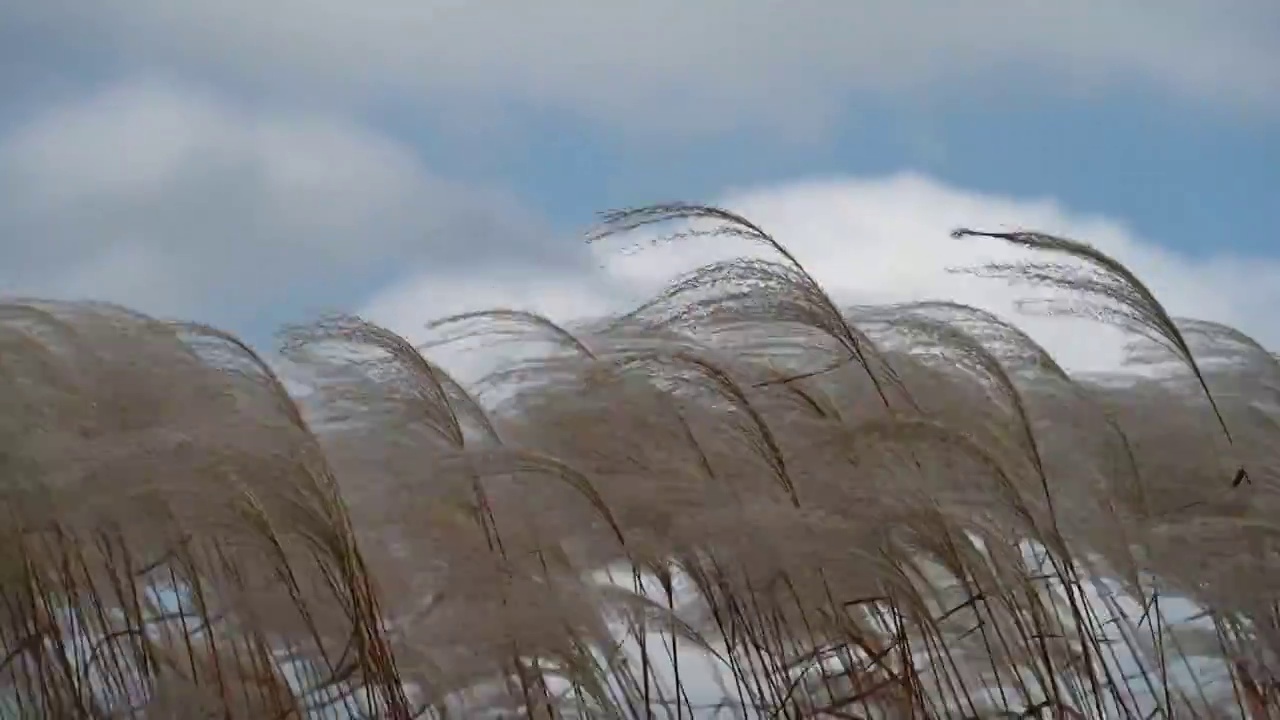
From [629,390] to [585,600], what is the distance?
42 centimetres

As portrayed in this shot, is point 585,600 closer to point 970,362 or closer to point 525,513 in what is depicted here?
point 525,513

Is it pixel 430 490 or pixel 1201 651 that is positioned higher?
pixel 430 490

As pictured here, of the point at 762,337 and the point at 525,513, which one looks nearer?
the point at 525,513

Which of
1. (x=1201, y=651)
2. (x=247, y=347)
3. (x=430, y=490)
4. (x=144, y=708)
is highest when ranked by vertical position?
(x=247, y=347)

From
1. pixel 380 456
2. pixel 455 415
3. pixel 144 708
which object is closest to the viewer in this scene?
pixel 144 708

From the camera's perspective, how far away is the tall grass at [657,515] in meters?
2.02

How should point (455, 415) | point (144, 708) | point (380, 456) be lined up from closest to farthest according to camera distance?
point (144, 708) < point (380, 456) < point (455, 415)

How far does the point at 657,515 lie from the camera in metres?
2.24

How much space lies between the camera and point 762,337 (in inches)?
97.0

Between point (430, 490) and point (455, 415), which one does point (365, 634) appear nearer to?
point (430, 490)

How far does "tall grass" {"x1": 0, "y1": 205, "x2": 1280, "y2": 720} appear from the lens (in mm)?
2016

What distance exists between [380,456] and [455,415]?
191 millimetres

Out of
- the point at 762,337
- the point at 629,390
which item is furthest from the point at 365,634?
the point at 762,337

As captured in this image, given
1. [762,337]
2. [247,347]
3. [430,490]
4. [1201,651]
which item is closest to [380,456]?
[430,490]
